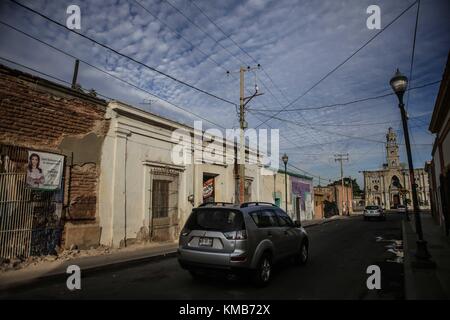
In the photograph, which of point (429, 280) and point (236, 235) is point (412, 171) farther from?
point (236, 235)

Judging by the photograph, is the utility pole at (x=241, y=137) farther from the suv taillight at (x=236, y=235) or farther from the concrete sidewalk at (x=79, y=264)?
the suv taillight at (x=236, y=235)

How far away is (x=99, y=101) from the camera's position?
12109mm

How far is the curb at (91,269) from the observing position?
23.1ft

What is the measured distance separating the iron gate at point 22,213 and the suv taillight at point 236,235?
255 inches

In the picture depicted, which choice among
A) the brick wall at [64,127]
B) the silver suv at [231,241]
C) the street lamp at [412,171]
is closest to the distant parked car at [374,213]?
the street lamp at [412,171]

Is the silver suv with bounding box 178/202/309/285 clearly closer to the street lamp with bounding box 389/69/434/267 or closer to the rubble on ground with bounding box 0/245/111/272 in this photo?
the street lamp with bounding box 389/69/434/267

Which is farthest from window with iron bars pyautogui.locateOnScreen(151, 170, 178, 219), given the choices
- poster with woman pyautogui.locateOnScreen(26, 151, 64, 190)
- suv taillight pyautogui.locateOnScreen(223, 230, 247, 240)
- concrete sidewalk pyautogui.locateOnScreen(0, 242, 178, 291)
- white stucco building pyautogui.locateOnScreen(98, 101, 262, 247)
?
suv taillight pyautogui.locateOnScreen(223, 230, 247, 240)

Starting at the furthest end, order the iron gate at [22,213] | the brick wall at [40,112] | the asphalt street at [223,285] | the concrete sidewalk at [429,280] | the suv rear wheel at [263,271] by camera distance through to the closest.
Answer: the brick wall at [40,112]
the iron gate at [22,213]
the suv rear wheel at [263,271]
the asphalt street at [223,285]
the concrete sidewalk at [429,280]

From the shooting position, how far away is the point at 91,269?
8.55 metres

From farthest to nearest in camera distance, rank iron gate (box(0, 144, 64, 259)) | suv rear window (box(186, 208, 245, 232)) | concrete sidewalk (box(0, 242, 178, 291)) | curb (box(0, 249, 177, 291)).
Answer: iron gate (box(0, 144, 64, 259)) → concrete sidewalk (box(0, 242, 178, 291)) → curb (box(0, 249, 177, 291)) → suv rear window (box(186, 208, 245, 232))

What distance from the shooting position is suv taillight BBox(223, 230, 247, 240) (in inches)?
254

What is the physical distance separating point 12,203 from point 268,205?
7100mm

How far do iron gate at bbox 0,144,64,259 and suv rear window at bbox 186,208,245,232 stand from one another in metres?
5.47
